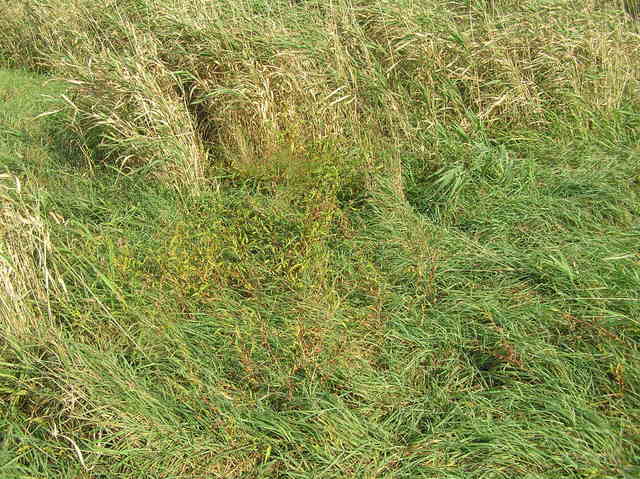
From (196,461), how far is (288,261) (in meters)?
1.12

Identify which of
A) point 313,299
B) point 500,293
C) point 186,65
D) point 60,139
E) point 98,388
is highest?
point 186,65

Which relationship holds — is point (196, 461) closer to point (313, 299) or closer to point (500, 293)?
point (313, 299)

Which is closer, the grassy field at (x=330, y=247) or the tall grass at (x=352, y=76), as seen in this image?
the grassy field at (x=330, y=247)

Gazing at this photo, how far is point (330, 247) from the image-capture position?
317 centimetres

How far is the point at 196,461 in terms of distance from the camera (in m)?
2.12

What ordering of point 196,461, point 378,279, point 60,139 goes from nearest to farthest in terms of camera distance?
point 196,461
point 378,279
point 60,139

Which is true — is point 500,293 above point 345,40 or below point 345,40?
below

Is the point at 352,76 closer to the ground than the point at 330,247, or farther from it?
farther from it

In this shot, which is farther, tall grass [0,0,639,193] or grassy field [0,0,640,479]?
tall grass [0,0,639,193]

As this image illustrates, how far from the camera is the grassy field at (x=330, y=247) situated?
7.09 ft

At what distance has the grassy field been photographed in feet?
7.09

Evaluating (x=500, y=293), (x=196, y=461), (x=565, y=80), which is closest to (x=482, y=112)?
(x=565, y=80)

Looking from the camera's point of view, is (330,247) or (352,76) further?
(352,76)

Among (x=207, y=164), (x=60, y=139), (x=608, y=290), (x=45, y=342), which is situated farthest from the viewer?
(x=60, y=139)
